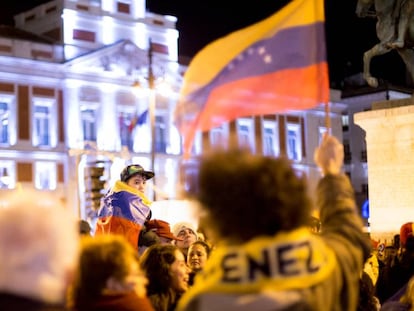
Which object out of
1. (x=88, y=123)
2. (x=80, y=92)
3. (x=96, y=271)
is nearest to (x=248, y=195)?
(x=96, y=271)

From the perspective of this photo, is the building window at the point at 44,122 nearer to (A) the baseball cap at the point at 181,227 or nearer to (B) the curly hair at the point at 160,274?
(A) the baseball cap at the point at 181,227

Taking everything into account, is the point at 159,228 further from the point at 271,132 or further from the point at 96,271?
the point at 271,132

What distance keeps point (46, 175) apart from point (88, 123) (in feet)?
12.7

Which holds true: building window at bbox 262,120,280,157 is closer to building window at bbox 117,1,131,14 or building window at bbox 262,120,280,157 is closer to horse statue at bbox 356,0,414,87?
building window at bbox 117,1,131,14

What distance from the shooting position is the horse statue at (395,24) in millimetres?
12359

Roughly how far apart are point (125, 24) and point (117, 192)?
128 ft

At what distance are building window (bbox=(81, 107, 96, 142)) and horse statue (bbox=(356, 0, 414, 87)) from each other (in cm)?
3000

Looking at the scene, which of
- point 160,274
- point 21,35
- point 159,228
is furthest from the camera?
point 21,35

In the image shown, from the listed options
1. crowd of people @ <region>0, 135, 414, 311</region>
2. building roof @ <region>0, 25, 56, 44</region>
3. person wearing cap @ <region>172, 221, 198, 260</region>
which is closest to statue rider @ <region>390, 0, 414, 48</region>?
person wearing cap @ <region>172, 221, 198, 260</region>

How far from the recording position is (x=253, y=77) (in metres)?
3.99

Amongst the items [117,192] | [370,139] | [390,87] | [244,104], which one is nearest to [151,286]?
[244,104]

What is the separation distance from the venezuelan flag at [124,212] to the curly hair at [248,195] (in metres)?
3.67

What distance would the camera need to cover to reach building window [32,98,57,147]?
3972 centimetres

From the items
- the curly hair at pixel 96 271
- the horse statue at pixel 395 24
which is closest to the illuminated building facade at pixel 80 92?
the horse statue at pixel 395 24
